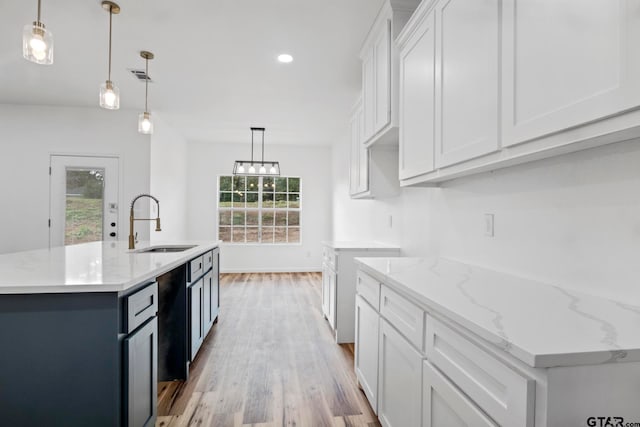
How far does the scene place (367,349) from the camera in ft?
6.91

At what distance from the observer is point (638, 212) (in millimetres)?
1075

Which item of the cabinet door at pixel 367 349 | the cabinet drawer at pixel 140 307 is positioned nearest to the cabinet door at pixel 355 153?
the cabinet door at pixel 367 349

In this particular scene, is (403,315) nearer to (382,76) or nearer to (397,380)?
(397,380)

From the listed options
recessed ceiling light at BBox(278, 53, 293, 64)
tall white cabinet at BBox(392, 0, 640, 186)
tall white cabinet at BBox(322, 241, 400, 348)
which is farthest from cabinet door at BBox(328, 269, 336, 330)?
recessed ceiling light at BBox(278, 53, 293, 64)

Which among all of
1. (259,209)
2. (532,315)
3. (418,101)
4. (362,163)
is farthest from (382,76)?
(259,209)

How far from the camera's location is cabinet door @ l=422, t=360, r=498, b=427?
0.97m

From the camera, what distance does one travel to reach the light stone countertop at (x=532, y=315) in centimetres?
76

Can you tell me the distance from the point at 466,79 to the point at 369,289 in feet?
4.03

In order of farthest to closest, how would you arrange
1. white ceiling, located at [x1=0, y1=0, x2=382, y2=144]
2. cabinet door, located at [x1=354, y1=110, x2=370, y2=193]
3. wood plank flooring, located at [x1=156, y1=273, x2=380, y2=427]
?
cabinet door, located at [x1=354, y1=110, x2=370, y2=193]
white ceiling, located at [x1=0, y1=0, x2=382, y2=144]
wood plank flooring, located at [x1=156, y1=273, x2=380, y2=427]

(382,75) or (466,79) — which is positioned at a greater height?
(382,75)

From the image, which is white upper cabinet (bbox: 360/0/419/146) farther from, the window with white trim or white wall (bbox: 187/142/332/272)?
the window with white trim

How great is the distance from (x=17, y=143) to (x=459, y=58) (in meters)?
5.63

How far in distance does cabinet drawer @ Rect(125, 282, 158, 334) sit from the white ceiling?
193 centimetres

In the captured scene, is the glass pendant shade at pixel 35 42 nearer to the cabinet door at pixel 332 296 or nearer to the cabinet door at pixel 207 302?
the cabinet door at pixel 207 302
